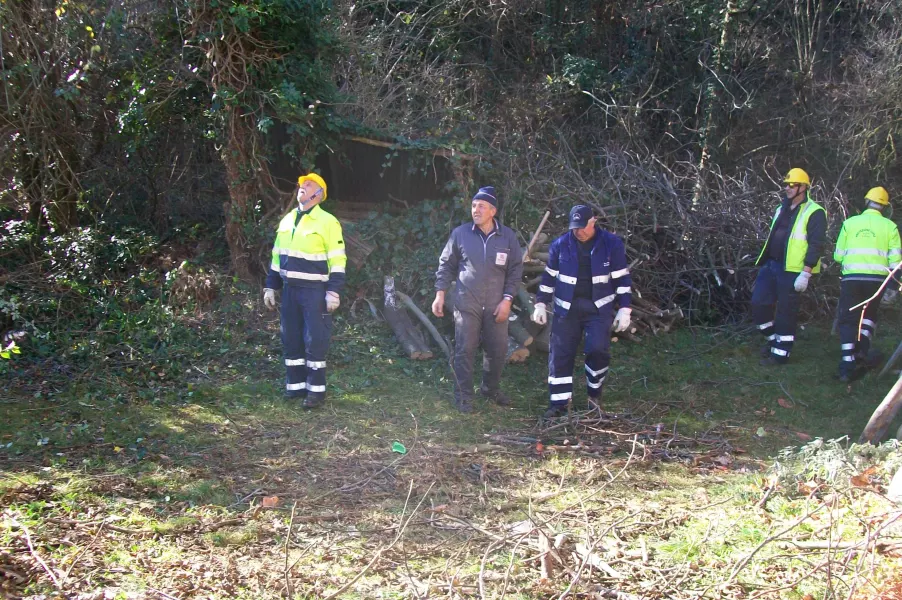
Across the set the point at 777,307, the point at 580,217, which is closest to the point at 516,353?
the point at 580,217

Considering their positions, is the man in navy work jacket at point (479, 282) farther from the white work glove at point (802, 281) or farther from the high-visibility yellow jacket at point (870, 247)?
the high-visibility yellow jacket at point (870, 247)

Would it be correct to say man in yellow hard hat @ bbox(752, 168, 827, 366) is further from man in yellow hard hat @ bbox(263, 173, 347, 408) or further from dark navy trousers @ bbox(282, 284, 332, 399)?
dark navy trousers @ bbox(282, 284, 332, 399)

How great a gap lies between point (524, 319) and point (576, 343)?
1.75 metres

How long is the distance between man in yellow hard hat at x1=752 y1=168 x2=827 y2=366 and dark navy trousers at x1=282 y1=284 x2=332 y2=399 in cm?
484

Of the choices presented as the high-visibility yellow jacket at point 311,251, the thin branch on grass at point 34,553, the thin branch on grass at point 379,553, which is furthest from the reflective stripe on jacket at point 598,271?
the thin branch on grass at point 34,553

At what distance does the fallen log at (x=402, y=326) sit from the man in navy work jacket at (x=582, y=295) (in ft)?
5.84

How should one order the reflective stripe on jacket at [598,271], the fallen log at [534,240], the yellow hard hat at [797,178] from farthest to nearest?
1. the fallen log at [534,240]
2. the yellow hard hat at [797,178]
3. the reflective stripe on jacket at [598,271]

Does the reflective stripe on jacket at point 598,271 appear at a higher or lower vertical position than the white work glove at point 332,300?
higher

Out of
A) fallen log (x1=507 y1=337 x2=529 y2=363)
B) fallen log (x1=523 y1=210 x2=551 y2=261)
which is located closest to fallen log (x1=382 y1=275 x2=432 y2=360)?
fallen log (x1=507 y1=337 x2=529 y2=363)

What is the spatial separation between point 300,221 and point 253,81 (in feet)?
9.96

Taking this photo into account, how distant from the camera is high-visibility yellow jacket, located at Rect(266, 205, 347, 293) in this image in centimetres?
649

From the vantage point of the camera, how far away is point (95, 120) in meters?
9.45

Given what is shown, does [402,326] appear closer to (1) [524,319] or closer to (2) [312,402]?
(1) [524,319]

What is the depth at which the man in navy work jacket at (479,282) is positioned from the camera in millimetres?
6645
